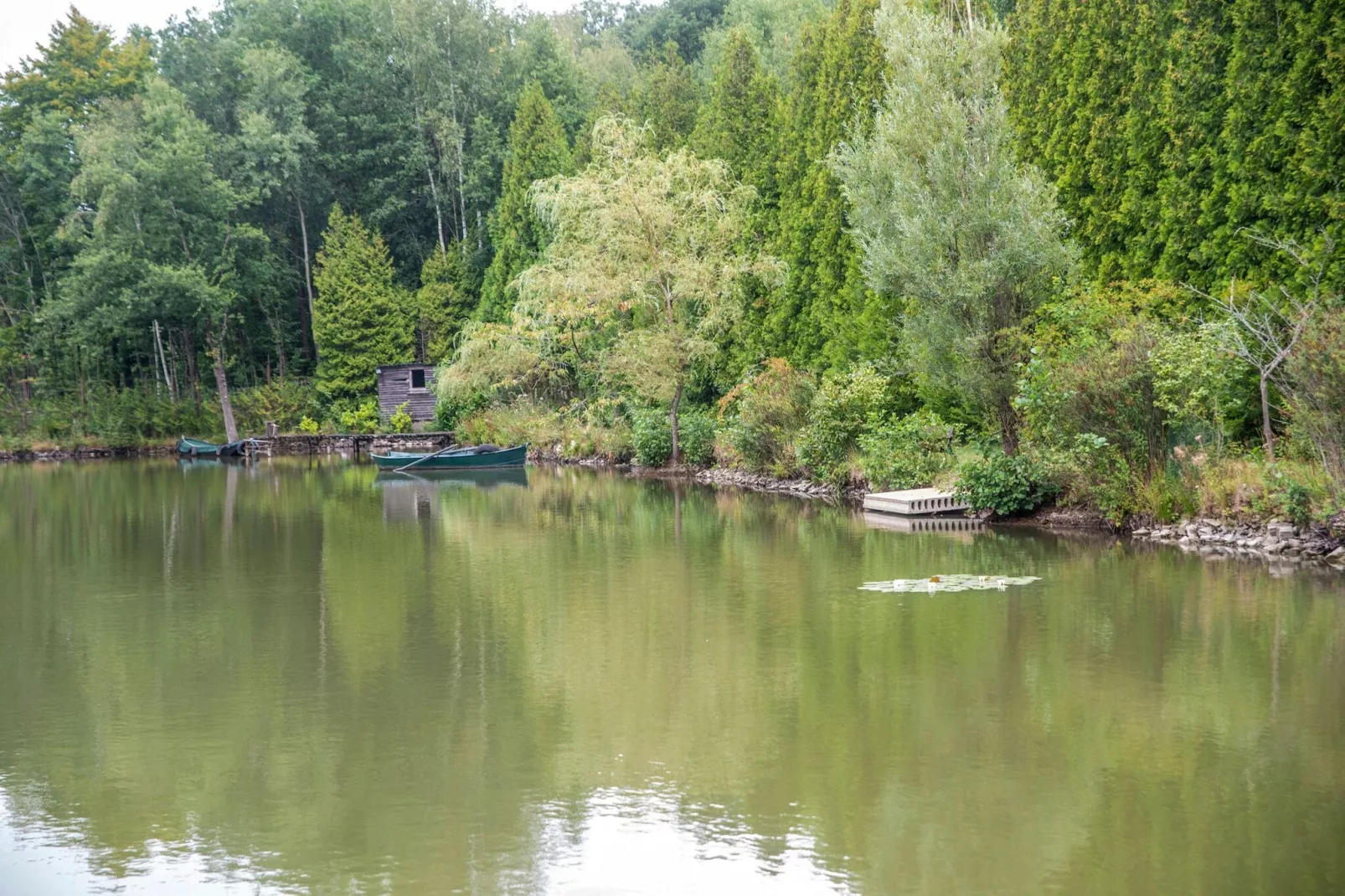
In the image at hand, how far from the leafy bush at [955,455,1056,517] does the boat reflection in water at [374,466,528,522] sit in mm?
8280

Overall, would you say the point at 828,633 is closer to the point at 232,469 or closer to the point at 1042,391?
the point at 1042,391

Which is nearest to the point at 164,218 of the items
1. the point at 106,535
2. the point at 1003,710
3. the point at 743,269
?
the point at 743,269

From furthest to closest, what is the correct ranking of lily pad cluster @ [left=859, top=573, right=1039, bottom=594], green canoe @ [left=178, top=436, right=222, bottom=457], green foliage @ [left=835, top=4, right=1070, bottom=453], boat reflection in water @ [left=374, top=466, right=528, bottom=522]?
green canoe @ [left=178, top=436, right=222, bottom=457], boat reflection in water @ [left=374, top=466, right=528, bottom=522], green foliage @ [left=835, top=4, right=1070, bottom=453], lily pad cluster @ [left=859, top=573, right=1039, bottom=594]

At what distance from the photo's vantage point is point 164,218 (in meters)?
41.8

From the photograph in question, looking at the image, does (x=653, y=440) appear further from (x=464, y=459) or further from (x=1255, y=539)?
(x=1255, y=539)

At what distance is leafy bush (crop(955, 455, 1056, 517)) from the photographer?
51.9 ft

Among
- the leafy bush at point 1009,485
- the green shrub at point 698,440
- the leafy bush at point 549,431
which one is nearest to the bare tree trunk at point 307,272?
the leafy bush at point 549,431

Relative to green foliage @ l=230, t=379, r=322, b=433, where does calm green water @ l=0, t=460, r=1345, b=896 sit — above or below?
below

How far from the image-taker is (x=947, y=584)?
37.2 ft

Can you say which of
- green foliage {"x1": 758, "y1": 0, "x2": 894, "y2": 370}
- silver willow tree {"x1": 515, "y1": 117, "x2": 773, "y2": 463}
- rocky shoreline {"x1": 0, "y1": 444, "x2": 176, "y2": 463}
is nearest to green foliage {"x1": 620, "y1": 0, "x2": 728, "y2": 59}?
rocky shoreline {"x1": 0, "y1": 444, "x2": 176, "y2": 463}

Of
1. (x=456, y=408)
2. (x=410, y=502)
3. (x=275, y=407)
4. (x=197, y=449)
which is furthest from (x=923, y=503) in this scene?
(x=275, y=407)

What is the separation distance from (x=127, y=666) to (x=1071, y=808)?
6.55m

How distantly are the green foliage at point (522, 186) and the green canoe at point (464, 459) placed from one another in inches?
383

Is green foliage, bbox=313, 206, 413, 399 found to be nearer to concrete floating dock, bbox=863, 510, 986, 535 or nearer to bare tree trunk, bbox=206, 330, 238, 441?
bare tree trunk, bbox=206, 330, 238, 441
